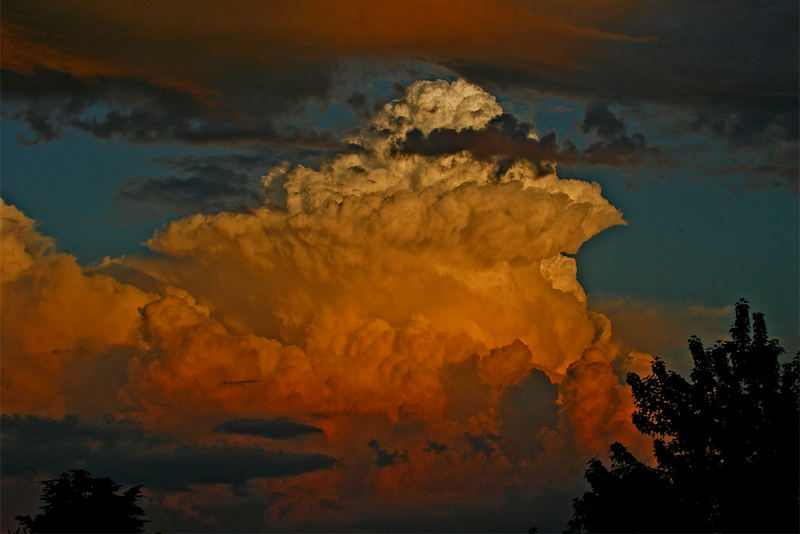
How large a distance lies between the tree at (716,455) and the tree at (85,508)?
39.1m

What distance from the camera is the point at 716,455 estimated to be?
6056 centimetres

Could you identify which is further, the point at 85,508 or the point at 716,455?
the point at 85,508

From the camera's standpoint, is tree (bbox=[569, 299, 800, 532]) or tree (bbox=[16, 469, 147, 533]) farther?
tree (bbox=[16, 469, 147, 533])

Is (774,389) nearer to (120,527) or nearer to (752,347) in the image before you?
(752,347)

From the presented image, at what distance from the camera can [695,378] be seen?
62.2 metres

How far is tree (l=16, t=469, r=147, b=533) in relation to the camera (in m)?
79.6

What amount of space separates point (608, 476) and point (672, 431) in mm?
4685

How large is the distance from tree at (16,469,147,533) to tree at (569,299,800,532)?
39052 millimetres

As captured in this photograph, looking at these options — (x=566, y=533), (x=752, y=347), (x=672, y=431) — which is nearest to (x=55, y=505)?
(x=566, y=533)

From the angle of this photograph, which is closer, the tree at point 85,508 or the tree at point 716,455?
the tree at point 716,455

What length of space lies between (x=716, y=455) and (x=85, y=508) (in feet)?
157

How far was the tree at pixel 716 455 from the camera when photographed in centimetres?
5734

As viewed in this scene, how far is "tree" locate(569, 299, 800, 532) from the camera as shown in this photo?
188 ft

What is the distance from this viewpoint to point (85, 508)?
81.2 metres
